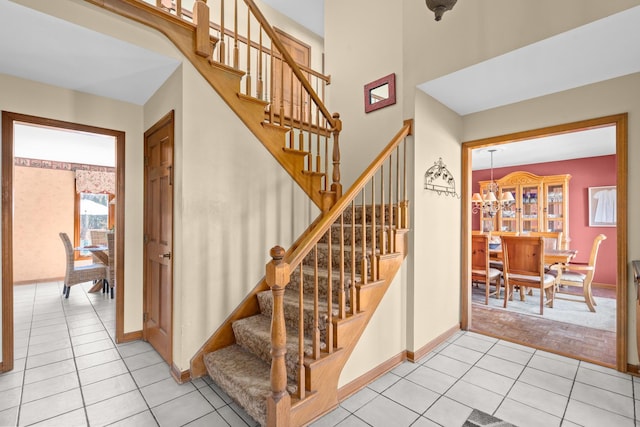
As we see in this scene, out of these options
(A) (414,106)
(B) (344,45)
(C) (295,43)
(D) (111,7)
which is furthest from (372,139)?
(C) (295,43)

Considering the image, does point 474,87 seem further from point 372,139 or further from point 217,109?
point 217,109

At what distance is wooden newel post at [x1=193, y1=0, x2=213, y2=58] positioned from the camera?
7.48ft

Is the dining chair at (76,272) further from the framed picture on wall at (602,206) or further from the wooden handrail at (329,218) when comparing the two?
the framed picture on wall at (602,206)

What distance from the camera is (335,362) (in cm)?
196

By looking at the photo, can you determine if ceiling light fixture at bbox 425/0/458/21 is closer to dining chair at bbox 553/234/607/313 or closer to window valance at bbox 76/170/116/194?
dining chair at bbox 553/234/607/313

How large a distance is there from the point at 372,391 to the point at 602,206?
6.12 metres

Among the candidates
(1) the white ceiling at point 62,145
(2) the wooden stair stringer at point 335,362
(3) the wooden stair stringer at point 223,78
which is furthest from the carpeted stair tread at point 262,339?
(1) the white ceiling at point 62,145

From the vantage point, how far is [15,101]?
97.4 inches

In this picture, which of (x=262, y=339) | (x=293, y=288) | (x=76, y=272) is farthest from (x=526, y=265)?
(x=76, y=272)

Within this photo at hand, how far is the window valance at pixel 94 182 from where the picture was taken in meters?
6.34

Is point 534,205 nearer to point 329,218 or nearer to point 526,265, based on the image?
point 526,265

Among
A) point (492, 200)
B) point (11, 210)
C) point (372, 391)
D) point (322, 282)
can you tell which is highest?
point (492, 200)

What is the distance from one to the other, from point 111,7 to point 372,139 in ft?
7.91

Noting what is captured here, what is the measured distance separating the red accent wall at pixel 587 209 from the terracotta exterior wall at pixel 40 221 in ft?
33.7
